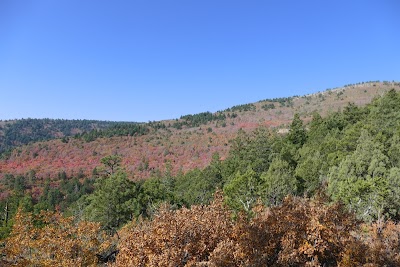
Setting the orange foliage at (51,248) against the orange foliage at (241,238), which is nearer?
the orange foliage at (241,238)

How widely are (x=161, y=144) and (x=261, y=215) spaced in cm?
11694

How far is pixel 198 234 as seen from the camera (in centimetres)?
1309

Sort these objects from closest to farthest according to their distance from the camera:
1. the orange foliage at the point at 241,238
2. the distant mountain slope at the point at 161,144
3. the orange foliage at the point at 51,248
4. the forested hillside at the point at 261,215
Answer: the orange foliage at the point at 241,238
the forested hillside at the point at 261,215
the orange foliage at the point at 51,248
the distant mountain slope at the point at 161,144

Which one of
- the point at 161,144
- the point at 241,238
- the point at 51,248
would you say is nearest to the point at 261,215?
the point at 241,238

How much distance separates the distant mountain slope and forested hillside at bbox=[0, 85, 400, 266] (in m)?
37.9

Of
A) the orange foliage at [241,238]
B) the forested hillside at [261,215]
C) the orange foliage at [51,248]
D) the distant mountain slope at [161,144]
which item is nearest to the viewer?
the orange foliage at [241,238]

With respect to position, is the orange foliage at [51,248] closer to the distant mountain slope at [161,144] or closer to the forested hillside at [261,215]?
the forested hillside at [261,215]

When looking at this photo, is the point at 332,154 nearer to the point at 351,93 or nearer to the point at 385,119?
the point at 385,119

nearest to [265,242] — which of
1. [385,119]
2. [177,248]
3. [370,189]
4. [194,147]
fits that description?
[177,248]

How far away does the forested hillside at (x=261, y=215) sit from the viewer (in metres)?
12.9

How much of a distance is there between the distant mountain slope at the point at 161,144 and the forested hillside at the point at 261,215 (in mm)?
37929

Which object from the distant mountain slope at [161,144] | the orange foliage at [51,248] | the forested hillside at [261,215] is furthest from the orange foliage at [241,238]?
the distant mountain slope at [161,144]

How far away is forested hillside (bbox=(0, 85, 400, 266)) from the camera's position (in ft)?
42.3

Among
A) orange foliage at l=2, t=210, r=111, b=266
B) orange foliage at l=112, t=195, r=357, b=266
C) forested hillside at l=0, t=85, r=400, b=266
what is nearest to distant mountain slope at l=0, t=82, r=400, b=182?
forested hillside at l=0, t=85, r=400, b=266
